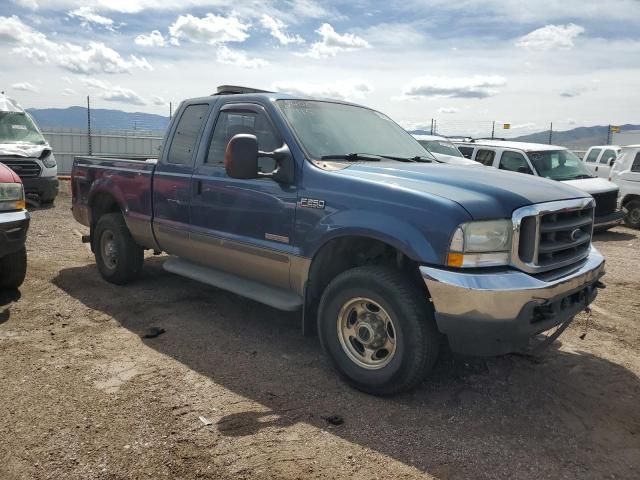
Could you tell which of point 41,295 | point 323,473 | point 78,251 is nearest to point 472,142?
point 78,251

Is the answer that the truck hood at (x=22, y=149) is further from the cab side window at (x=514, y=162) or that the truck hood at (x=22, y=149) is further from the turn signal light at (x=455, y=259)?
the turn signal light at (x=455, y=259)

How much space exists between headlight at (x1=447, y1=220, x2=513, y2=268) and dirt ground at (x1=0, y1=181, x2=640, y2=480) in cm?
100

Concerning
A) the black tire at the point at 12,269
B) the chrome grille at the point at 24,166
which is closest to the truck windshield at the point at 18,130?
the chrome grille at the point at 24,166

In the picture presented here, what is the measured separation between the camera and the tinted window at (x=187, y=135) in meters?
4.98

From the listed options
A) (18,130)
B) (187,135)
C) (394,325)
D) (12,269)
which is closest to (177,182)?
(187,135)

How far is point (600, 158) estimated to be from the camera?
15.9 meters

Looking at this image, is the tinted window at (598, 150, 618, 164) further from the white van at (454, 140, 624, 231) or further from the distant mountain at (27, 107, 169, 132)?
the distant mountain at (27, 107, 169, 132)

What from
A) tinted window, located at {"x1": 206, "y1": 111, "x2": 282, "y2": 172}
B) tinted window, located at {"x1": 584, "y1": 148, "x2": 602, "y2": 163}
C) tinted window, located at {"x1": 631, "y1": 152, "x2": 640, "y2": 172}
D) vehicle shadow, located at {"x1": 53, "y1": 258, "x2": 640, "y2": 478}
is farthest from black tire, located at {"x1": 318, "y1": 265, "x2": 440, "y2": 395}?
tinted window, located at {"x1": 584, "y1": 148, "x2": 602, "y2": 163}

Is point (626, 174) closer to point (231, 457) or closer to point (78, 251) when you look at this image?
point (78, 251)

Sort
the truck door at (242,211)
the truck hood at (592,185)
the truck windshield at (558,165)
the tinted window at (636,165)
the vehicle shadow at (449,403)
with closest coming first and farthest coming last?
the vehicle shadow at (449,403)
the truck door at (242,211)
the truck hood at (592,185)
the truck windshield at (558,165)
the tinted window at (636,165)

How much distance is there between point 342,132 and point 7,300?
3.78 meters

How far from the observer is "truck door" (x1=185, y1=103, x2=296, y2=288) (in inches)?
161

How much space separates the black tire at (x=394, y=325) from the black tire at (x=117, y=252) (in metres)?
2.99

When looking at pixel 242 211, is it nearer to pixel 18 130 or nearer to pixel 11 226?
pixel 11 226
